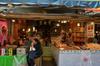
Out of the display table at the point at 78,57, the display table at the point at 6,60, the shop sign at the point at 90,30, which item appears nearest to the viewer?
the display table at the point at 6,60

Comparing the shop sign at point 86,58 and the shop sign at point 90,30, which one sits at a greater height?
the shop sign at point 90,30

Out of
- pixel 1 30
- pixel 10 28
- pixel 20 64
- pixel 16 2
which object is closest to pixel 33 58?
pixel 20 64

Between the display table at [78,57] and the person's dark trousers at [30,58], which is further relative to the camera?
the person's dark trousers at [30,58]

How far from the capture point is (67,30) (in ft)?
94.9

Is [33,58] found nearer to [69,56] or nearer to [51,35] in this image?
[69,56]

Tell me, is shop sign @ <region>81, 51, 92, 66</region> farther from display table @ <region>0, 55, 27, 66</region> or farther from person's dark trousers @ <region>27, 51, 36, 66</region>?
display table @ <region>0, 55, 27, 66</region>

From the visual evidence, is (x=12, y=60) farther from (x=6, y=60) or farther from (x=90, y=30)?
(x=90, y=30)

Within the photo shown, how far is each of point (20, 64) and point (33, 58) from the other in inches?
67.0

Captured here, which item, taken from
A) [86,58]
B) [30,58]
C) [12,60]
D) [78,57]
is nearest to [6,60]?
[12,60]

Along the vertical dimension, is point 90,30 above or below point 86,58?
above

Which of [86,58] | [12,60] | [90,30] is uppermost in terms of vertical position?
[90,30]

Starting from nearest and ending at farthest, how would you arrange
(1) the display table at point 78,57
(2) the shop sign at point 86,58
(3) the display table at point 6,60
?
1. (3) the display table at point 6,60
2. (1) the display table at point 78,57
3. (2) the shop sign at point 86,58

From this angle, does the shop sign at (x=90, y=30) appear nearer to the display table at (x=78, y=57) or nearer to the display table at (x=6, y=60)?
the display table at (x=78, y=57)

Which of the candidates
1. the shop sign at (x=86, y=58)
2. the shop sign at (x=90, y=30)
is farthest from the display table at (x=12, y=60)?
the shop sign at (x=90, y=30)
